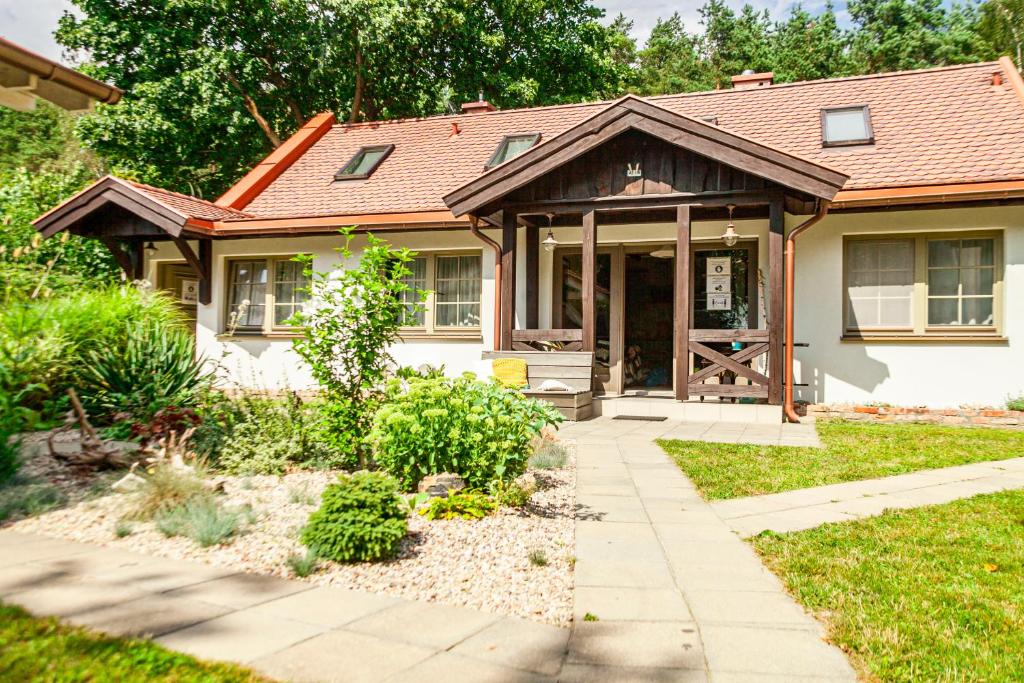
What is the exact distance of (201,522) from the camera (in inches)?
147

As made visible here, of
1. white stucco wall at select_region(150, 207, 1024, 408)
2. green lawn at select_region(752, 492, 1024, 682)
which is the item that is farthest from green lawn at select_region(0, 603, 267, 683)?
white stucco wall at select_region(150, 207, 1024, 408)

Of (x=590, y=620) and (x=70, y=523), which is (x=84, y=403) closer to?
(x=70, y=523)

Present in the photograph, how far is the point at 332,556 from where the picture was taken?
3.51 meters

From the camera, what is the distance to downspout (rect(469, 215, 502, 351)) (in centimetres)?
1132

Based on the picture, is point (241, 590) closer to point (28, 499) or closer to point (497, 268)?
point (28, 499)

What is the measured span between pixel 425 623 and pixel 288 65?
20.3 m

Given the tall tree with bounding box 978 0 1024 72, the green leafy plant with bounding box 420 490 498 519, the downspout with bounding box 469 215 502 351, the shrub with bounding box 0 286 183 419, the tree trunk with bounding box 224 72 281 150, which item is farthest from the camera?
the tall tree with bounding box 978 0 1024 72

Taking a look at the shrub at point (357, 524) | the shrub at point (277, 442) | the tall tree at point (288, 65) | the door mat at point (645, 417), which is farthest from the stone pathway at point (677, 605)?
the tall tree at point (288, 65)

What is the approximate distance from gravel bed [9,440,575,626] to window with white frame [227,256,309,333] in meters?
8.69

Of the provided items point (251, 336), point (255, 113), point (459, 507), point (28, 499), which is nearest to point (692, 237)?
point (251, 336)

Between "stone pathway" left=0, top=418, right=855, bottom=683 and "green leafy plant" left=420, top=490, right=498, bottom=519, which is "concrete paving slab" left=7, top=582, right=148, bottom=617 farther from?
"green leafy plant" left=420, top=490, right=498, bottom=519

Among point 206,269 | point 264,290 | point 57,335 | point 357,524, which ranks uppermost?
point 206,269

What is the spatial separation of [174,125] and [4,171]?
383 centimetres

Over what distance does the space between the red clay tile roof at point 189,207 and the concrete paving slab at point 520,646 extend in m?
11.1
